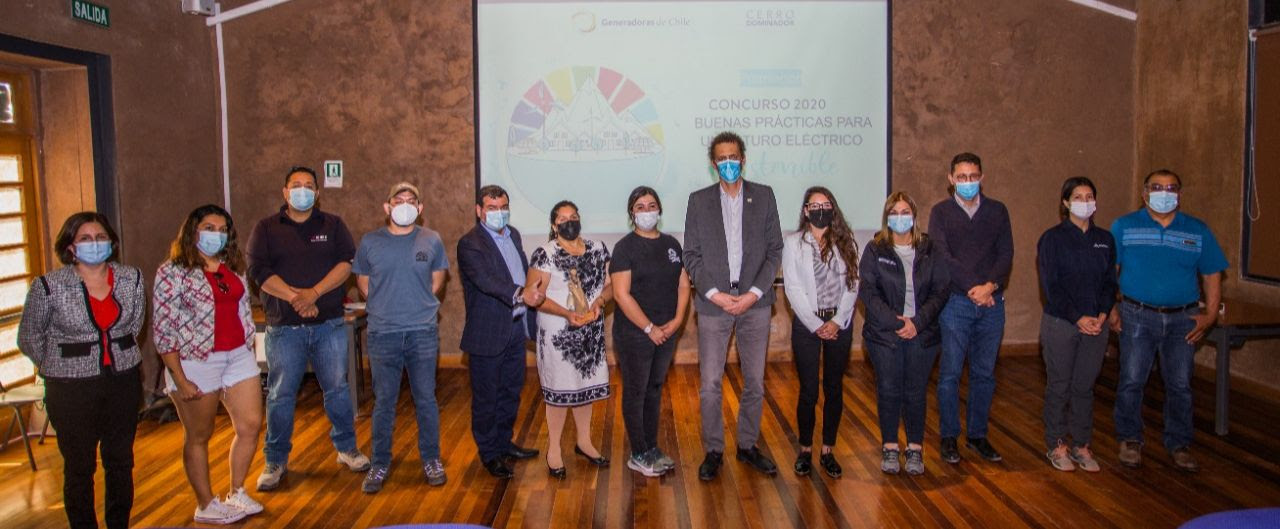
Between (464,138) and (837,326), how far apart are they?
13.3 feet

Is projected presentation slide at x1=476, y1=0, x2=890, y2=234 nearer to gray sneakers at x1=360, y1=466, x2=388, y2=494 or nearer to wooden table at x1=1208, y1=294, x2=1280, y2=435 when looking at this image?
wooden table at x1=1208, y1=294, x2=1280, y2=435

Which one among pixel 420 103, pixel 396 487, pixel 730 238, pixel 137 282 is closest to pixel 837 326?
pixel 730 238

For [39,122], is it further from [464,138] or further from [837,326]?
[837,326]

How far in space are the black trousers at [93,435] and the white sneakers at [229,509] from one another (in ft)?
1.19

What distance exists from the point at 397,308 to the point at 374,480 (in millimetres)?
875

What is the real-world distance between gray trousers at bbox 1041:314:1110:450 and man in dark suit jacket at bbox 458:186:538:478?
2.69 meters

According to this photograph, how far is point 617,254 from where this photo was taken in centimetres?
444

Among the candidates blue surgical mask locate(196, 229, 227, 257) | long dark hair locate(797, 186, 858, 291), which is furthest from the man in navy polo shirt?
long dark hair locate(797, 186, 858, 291)

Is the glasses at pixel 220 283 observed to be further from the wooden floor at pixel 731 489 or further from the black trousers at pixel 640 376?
the black trousers at pixel 640 376

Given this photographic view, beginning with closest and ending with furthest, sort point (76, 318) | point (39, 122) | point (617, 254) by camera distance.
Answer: point (76, 318) < point (617, 254) < point (39, 122)

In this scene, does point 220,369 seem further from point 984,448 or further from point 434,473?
point 984,448

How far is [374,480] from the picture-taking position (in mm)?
4578

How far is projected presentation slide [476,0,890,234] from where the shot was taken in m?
7.37

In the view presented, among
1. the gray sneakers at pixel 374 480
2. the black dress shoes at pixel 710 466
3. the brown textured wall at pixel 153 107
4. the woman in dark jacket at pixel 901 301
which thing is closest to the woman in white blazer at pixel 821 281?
the woman in dark jacket at pixel 901 301
